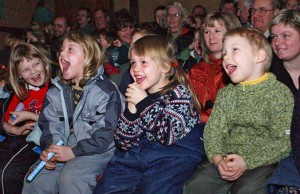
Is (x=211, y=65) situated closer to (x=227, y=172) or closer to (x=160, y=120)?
(x=160, y=120)

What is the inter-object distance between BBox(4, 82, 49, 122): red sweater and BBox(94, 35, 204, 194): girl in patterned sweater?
3.92 ft

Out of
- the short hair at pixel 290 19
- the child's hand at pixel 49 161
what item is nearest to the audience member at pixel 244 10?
the short hair at pixel 290 19

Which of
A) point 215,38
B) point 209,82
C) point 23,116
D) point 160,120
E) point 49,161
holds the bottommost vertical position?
point 49,161

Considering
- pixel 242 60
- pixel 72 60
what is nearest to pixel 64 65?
pixel 72 60

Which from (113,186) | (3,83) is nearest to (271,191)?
(113,186)

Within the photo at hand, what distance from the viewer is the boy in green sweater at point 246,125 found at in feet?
8.20

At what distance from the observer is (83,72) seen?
3352 mm

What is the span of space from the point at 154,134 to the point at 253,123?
2.03 feet

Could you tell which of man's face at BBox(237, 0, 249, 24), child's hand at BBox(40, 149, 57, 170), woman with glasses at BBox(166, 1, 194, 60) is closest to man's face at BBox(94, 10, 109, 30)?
woman with glasses at BBox(166, 1, 194, 60)

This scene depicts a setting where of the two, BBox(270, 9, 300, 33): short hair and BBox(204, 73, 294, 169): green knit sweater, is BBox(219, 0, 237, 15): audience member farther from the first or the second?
BBox(204, 73, 294, 169): green knit sweater

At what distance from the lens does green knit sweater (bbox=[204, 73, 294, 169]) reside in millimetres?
2504

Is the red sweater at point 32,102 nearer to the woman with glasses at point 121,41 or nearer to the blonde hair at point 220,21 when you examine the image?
the woman with glasses at point 121,41

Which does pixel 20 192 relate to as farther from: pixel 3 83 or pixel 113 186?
pixel 3 83

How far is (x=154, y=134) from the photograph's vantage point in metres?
2.74
